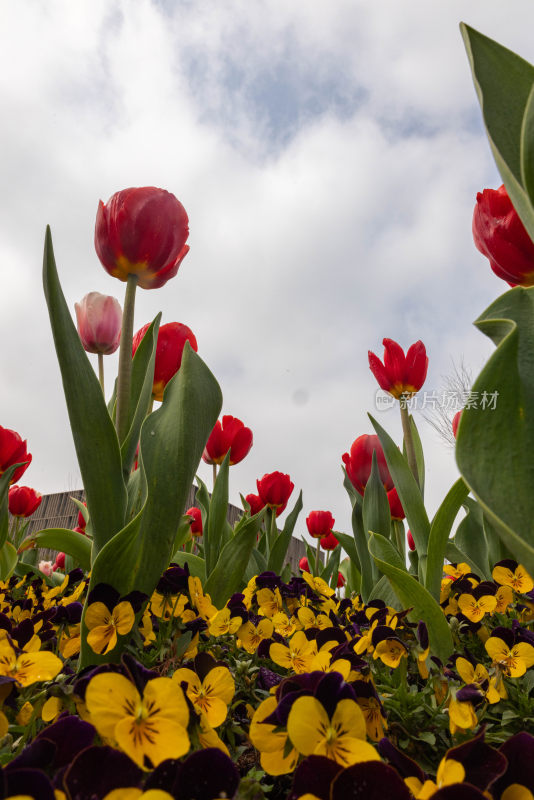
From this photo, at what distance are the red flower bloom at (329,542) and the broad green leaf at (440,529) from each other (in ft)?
8.35

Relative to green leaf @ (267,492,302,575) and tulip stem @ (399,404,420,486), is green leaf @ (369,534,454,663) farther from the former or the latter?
green leaf @ (267,492,302,575)

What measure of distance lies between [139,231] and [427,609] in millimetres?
1075

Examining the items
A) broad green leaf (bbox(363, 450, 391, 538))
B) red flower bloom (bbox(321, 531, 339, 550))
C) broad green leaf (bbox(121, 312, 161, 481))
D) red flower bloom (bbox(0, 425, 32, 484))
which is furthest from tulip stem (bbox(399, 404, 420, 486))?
red flower bloom (bbox(321, 531, 339, 550))

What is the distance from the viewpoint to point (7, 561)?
243cm

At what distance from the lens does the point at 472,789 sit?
35cm

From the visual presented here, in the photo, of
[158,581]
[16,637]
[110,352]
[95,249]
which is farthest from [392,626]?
[110,352]

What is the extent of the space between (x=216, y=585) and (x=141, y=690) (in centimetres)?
97

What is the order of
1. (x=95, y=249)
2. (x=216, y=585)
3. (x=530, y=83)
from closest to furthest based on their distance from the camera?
(x=530, y=83), (x=95, y=249), (x=216, y=585)

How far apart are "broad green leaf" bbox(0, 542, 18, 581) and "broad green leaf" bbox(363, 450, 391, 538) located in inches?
62.2

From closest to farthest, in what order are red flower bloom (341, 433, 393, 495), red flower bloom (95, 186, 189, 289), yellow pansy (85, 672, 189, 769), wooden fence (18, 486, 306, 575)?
yellow pansy (85, 672, 189, 769) → red flower bloom (95, 186, 189, 289) → red flower bloom (341, 433, 393, 495) → wooden fence (18, 486, 306, 575)

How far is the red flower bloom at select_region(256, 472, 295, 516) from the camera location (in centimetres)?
283

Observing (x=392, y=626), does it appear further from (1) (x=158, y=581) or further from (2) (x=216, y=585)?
(2) (x=216, y=585)

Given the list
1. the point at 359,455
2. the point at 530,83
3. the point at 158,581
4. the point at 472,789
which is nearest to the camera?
the point at 472,789

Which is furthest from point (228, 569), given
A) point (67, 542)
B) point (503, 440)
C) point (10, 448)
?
point (10, 448)
